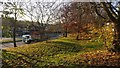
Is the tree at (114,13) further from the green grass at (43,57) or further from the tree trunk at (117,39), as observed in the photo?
the green grass at (43,57)

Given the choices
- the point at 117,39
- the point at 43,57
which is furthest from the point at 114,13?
the point at 43,57

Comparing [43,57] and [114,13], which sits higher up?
[114,13]

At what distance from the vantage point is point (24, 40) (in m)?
27.8

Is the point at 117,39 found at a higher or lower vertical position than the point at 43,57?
higher

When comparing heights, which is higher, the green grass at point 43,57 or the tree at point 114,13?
the tree at point 114,13

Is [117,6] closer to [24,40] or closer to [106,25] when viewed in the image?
[106,25]

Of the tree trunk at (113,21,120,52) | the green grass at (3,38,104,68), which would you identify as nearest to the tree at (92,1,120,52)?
the tree trunk at (113,21,120,52)

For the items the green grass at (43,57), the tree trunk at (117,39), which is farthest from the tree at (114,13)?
the green grass at (43,57)

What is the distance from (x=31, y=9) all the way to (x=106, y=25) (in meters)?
10.7

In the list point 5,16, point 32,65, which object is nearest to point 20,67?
point 32,65

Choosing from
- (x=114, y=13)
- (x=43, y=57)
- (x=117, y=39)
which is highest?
(x=114, y=13)

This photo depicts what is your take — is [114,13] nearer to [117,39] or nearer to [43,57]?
[117,39]

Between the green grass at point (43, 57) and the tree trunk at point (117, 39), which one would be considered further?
the tree trunk at point (117, 39)

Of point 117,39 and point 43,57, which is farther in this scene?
point 43,57
